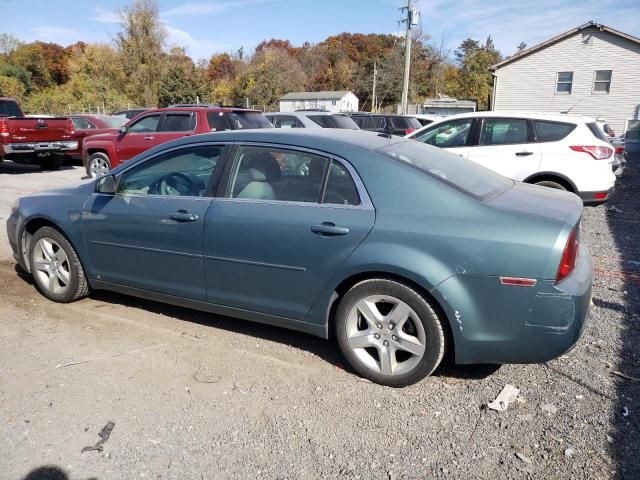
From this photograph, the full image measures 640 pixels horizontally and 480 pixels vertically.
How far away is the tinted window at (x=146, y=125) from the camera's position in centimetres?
1135

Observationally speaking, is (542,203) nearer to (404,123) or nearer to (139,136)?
(139,136)

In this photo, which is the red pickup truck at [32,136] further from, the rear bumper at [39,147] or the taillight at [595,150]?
the taillight at [595,150]

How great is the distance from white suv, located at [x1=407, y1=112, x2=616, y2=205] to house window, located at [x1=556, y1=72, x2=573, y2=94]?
2147 cm

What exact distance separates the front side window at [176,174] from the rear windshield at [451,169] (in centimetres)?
136

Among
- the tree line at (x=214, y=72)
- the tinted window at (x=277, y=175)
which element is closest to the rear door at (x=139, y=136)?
the tinted window at (x=277, y=175)

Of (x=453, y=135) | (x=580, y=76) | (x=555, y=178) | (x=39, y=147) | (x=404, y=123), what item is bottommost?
(x=555, y=178)

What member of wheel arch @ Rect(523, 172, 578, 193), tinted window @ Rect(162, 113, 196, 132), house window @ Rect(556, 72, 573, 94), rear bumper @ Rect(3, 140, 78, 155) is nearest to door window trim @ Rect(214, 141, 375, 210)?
wheel arch @ Rect(523, 172, 578, 193)

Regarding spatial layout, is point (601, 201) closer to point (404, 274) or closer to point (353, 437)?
point (404, 274)

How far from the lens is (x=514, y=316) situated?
291cm

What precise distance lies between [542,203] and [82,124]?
50.7ft

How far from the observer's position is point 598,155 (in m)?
7.74

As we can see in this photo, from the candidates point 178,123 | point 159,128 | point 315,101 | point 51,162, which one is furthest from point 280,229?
point 315,101

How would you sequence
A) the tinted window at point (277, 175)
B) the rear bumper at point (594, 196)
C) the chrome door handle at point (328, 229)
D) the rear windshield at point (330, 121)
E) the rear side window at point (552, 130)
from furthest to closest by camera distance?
the rear windshield at point (330, 121) < the rear side window at point (552, 130) < the rear bumper at point (594, 196) < the tinted window at point (277, 175) < the chrome door handle at point (328, 229)

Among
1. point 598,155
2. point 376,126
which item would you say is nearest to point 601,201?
point 598,155
